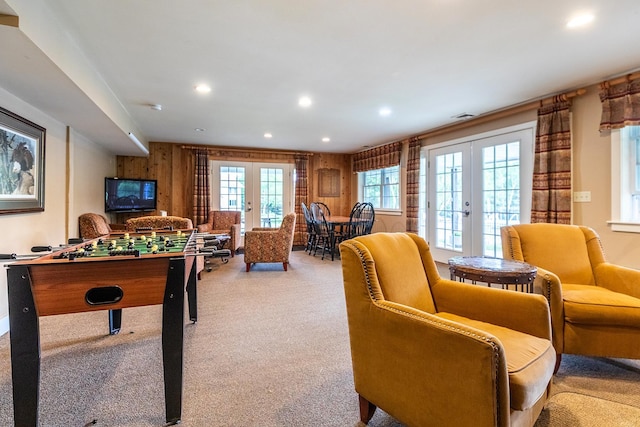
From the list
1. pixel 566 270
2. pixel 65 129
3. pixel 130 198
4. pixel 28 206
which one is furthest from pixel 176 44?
pixel 130 198

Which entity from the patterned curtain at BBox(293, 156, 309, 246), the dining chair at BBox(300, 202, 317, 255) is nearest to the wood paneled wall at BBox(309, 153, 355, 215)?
the patterned curtain at BBox(293, 156, 309, 246)

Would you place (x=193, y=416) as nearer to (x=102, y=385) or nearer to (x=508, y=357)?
(x=102, y=385)

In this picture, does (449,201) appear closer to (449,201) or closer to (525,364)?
(449,201)

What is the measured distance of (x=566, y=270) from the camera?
2.31 m

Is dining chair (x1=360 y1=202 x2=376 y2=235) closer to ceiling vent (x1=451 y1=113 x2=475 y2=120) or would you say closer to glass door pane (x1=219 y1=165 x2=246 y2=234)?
ceiling vent (x1=451 y1=113 x2=475 y2=120)

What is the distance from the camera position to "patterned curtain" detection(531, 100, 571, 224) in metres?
3.32

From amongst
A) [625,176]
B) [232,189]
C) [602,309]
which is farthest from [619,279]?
[232,189]

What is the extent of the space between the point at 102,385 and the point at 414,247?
6.53 ft

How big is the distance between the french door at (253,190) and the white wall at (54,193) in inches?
85.9

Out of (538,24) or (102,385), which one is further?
(538,24)

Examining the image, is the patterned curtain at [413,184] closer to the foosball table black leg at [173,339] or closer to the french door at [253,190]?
the french door at [253,190]

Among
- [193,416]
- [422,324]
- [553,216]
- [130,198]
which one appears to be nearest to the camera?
[422,324]

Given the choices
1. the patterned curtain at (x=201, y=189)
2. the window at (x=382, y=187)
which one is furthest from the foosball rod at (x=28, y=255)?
the window at (x=382, y=187)

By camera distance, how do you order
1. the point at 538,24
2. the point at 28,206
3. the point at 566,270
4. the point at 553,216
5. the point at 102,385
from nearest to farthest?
the point at 102,385 < the point at 538,24 < the point at 566,270 < the point at 28,206 < the point at 553,216
